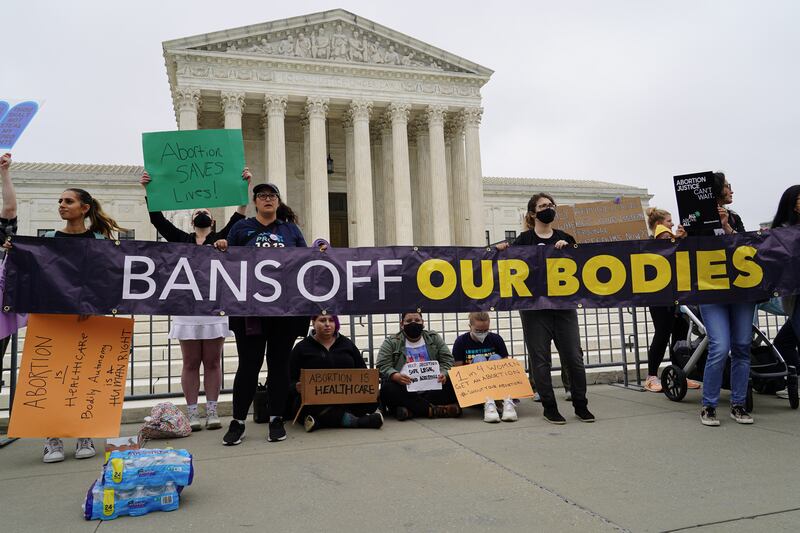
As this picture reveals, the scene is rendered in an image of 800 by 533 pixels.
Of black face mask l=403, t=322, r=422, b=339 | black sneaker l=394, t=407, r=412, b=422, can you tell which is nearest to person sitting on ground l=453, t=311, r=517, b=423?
black face mask l=403, t=322, r=422, b=339

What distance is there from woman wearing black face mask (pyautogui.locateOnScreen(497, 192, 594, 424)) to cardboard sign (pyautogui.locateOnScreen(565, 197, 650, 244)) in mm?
3056

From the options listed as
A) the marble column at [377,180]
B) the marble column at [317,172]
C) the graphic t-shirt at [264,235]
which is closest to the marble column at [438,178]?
the marble column at [377,180]

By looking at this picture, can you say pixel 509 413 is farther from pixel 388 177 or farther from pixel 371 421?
pixel 388 177

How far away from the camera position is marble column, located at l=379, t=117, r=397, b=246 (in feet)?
109

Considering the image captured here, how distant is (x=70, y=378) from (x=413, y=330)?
318cm

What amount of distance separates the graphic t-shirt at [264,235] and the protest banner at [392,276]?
0.15 m

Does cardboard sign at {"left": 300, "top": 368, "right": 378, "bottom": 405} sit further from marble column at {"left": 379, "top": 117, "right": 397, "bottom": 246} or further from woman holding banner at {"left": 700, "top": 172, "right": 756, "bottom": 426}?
marble column at {"left": 379, "top": 117, "right": 397, "bottom": 246}

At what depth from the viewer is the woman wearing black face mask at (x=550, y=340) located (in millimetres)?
5168

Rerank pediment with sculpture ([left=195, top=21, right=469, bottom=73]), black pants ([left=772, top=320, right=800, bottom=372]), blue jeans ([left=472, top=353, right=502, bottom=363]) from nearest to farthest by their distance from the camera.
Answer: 1. blue jeans ([left=472, top=353, right=502, bottom=363])
2. black pants ([left=772, top=320, right=800, bottom=372])
3. pediment with sculpture ([left=195, top=21, right=469, bottom=73])

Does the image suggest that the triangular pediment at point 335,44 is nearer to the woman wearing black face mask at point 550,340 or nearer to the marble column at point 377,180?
the marble column at point 377,180

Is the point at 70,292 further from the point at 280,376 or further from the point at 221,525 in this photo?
the point at 221,525

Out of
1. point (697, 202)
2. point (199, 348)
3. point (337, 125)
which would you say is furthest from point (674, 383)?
point (337, 125)

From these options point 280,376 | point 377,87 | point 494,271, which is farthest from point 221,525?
point 377,87

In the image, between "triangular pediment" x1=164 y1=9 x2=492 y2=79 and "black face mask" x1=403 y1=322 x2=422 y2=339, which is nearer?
"black face mask" x1=403 y1=322 x2=422 y2=339
